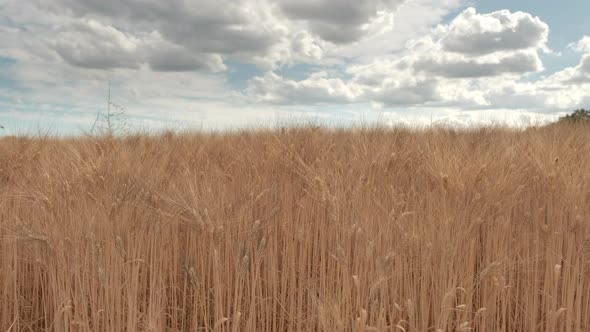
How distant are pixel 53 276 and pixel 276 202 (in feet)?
3.86

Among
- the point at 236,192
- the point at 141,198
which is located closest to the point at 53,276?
the point at 141,198

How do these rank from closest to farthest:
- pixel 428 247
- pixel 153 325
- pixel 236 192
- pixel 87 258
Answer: pixel 153 325, pixel 87 258, pixel 428 247, pixel 236 192

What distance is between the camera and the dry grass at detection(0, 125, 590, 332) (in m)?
1.78

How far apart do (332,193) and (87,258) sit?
120 centimetres

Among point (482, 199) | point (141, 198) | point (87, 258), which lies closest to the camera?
point (87, 258)

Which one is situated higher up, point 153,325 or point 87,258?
point 87,258

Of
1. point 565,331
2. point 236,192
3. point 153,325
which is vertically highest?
point 236,192

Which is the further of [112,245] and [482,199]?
[482,199]

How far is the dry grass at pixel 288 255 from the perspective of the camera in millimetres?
1782

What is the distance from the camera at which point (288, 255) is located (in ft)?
7.32

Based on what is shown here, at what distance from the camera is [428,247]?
1920 mm

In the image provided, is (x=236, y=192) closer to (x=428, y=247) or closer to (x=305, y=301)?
(x=305, y=301)

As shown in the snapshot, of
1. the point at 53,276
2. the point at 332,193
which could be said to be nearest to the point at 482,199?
the point at 332,193

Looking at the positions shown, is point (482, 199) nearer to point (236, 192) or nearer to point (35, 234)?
point (236, 192)
